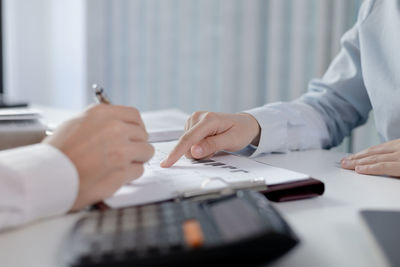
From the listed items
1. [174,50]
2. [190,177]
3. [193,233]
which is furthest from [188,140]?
[174,50]

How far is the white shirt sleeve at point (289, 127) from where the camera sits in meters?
0.86

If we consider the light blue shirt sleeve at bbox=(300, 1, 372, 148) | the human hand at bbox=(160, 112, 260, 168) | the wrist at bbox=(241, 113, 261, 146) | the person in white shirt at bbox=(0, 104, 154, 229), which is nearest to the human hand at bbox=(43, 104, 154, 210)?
the person in white shirt at bbox=(0, 104, 154, 229)

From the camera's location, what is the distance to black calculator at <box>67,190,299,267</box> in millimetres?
344

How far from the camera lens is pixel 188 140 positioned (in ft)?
2.35

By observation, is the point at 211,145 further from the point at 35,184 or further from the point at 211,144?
the point at 35,184

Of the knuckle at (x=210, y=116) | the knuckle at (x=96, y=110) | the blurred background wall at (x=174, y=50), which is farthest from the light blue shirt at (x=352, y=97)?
the blurred background wall at (x=174, y=50)

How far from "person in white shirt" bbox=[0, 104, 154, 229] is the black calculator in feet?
0.25

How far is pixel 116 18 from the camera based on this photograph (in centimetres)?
251

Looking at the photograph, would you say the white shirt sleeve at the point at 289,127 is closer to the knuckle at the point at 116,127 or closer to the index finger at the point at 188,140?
the index finger at the point at 188,140

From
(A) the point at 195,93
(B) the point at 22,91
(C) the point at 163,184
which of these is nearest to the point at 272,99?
(A) the point at 195,93

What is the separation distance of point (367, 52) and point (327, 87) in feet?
0.41

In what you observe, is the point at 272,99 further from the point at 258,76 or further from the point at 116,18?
the point at 116,18

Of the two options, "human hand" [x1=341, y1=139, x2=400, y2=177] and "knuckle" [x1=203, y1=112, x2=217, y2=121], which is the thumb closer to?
"knuckle" [x1=203, y1=112, x2=217, y2=121]

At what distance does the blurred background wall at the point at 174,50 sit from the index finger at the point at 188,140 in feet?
3.24
